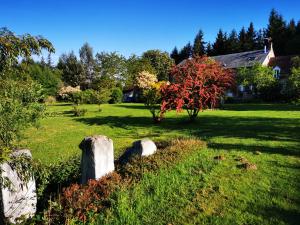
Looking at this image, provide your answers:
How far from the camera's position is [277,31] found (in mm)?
66250

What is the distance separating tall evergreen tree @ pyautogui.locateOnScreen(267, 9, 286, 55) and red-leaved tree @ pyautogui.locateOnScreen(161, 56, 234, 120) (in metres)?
52.5

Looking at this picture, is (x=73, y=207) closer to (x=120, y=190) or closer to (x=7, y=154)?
(x=120, y=190)

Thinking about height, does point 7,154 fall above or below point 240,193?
above

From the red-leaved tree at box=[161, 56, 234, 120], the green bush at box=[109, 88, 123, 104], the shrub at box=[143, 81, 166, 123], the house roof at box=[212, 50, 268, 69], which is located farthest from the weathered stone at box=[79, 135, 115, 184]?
the house roof at box=[212, 50, 268, 69]

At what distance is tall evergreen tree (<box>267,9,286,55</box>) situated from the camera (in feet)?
208

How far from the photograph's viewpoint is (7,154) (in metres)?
3.61

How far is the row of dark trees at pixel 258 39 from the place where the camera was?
6249 centimetres

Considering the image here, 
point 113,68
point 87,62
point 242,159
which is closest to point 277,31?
point 113,68

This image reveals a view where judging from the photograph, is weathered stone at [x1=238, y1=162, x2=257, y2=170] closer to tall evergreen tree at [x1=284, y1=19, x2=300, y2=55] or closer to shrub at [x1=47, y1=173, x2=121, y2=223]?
shrub at [x1=47, y1=173, x2=121, y2=223]

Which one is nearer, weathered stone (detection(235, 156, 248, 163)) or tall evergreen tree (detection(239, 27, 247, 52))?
weathered stone (detection(235, 156, 248, 163))

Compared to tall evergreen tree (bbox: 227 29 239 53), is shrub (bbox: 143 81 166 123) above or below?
below

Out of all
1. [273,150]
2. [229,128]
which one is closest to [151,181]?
[273,150]

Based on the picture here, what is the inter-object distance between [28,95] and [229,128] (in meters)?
9.04

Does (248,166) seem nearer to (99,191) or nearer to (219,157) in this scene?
(219,157)
